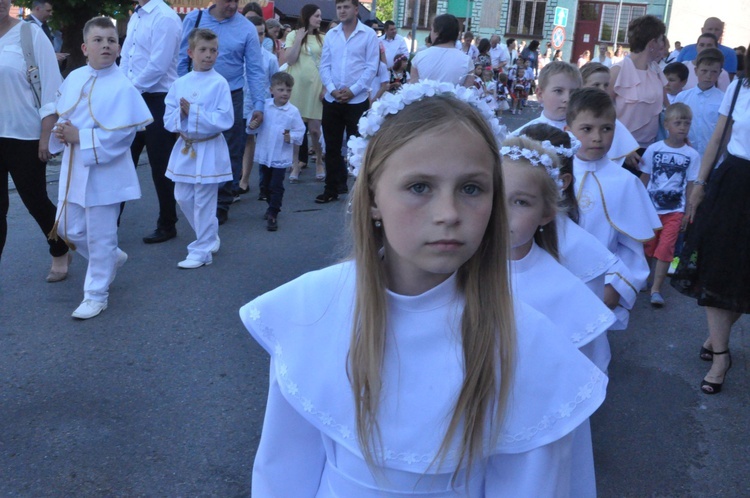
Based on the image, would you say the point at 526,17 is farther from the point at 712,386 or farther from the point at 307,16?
the point at 712,386

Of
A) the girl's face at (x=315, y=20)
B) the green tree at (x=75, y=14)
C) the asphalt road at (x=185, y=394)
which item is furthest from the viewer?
the green tree at (x=75, y=14)

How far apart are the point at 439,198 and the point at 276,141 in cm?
663

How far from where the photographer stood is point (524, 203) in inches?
115

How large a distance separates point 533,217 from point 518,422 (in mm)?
1357

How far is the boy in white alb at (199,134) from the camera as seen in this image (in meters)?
6.45

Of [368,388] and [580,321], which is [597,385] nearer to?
[368,388]

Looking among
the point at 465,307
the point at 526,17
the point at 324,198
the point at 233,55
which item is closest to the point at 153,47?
the point at 233,55

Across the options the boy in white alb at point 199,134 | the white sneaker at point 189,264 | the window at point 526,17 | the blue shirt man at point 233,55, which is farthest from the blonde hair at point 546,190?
the window at point 526,17

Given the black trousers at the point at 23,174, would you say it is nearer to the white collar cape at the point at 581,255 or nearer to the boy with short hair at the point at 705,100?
the white collar cape at the point at 581,255

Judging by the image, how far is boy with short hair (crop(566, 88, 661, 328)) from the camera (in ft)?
13.9

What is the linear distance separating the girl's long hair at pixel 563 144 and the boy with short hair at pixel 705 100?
3548 mm

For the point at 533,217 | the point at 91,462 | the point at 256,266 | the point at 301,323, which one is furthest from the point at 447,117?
the point at 256,266

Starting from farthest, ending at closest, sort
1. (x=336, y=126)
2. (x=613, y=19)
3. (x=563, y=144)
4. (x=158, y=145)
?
(x=613, y=19) < (x=336, y=126) < (x=158, y=145) < (x=563, y=144)

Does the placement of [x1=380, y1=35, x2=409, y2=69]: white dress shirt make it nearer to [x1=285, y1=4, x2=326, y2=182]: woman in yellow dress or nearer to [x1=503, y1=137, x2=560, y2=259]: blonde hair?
[x1=285, y1=4, x2=326, y2=182]: woman in yellow dress
